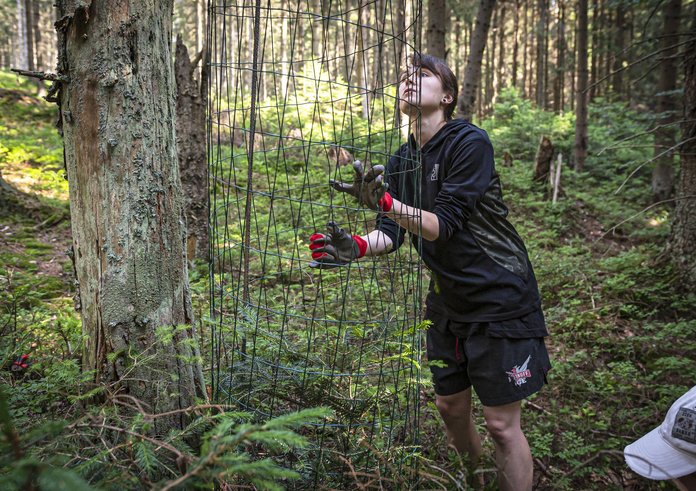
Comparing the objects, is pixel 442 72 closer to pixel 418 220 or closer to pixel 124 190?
pixel 418 220

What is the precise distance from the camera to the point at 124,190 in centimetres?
186

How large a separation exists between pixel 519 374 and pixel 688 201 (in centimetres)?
382

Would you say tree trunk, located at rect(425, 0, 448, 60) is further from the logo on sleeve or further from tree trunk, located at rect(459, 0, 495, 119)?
the logo on sleeve

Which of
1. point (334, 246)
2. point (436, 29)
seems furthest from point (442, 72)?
point (436, 29)

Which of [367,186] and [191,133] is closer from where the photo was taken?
[367,186]

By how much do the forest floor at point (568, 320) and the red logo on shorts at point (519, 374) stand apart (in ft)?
1.27

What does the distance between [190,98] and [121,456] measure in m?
4.10

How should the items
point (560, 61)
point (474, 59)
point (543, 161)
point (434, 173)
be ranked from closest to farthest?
point (434, 173), point (474, 59), point (543, 161), point (560, 61)

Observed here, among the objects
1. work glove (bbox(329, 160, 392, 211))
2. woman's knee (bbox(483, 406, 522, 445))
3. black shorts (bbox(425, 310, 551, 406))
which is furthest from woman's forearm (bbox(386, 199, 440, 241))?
woman's knee (bbox(483, 406, 522, 445))

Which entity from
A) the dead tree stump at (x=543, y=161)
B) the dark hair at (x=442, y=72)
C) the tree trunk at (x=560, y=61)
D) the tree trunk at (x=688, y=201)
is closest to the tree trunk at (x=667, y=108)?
the dead tree stump at (x=543, y=161)

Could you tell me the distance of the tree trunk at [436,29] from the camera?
6.47m

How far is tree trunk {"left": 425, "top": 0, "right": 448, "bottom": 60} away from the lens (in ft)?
21.2

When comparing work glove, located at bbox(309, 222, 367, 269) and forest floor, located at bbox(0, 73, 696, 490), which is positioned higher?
work glove, located at bbox(309, 222, 367, 269)

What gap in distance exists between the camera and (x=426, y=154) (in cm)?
238
